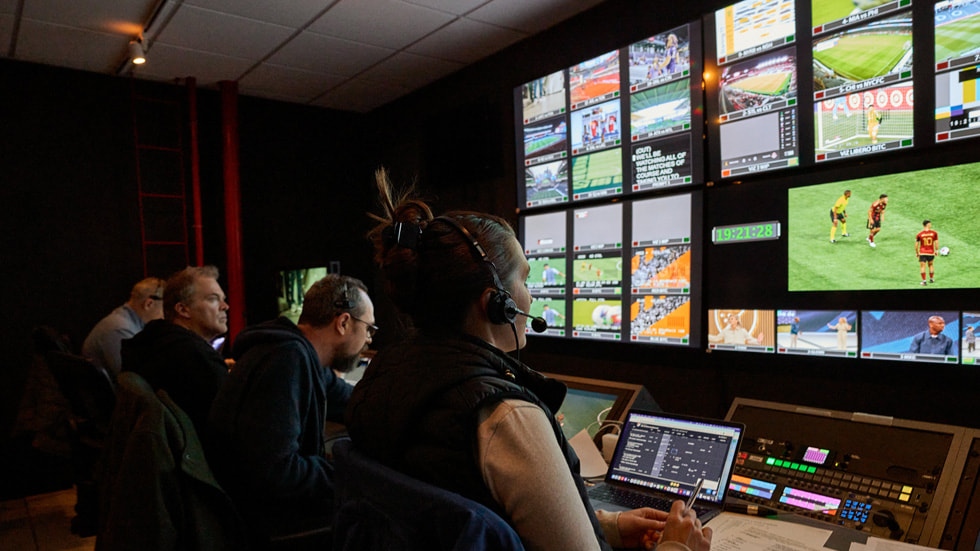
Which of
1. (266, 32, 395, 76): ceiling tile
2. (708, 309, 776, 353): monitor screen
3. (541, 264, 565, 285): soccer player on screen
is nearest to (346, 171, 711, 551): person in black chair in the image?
(708, 309, 776, 353): monitor screen

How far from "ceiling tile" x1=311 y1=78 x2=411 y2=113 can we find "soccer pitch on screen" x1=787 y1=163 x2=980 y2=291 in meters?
3.05

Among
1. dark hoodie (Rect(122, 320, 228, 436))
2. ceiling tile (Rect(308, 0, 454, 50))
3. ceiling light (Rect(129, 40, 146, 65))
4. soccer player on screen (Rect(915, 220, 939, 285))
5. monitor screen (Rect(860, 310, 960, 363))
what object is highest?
ceiling tile (Rect(308, 0, 454, 50))

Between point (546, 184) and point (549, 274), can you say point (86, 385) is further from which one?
point (546, 184)

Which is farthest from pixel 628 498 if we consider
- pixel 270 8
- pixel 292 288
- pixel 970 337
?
pixel 292 288

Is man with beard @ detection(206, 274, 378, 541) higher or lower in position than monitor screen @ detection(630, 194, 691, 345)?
lower

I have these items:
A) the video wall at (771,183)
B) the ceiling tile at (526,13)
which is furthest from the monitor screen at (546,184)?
the ceiling tile at (526,13)

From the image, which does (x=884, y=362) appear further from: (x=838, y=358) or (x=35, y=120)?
(x=35, y=120)

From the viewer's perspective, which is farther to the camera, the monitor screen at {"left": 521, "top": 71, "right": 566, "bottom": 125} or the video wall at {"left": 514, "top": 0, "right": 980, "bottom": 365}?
the monitor screen at {"left": 521, "top": 71, "right": 566, "bottom": 125}

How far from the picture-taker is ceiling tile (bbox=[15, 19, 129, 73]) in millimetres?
3416

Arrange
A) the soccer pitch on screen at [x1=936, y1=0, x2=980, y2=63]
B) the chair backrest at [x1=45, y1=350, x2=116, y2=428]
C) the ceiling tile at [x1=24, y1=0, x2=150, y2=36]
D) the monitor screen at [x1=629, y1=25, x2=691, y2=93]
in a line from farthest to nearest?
the ceiling tile at [x1=24, y1=0, x2=150, y2=36], the chair backrest at [x1=45, y1=350, x2=116, y2=428], the monitor screen at [x1=629, y1=25, x2=691, y2=93], the soccer pitch on screen at [x1=936, y1=0, x2=980, y2=63]

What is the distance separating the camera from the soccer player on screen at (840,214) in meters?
2.07

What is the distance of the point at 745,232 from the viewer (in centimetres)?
239

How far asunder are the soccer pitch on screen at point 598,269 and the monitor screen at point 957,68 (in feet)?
4.21

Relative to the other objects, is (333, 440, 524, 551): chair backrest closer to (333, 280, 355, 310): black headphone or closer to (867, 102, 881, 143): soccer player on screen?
(333, 280, 355, 310): black headphone
